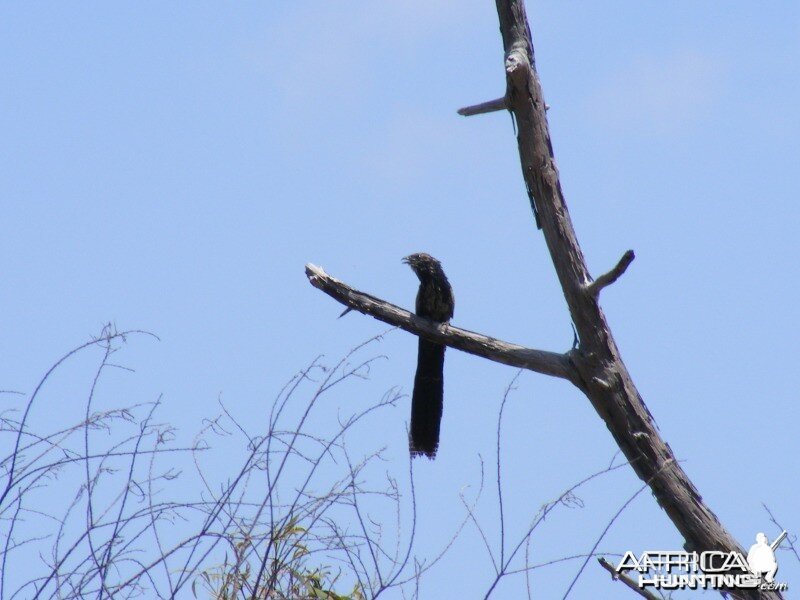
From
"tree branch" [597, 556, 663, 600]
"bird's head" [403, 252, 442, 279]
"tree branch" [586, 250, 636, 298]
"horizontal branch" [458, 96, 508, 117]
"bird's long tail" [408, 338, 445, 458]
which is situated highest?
"bird's head" [403, 252, 442, 279]

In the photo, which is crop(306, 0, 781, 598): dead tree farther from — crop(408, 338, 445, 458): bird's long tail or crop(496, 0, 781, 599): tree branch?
crop(408, 338, 445, 458): bird's long tail

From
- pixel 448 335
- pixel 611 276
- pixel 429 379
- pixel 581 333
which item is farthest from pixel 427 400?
pixel 611 276

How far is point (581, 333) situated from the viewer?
533 centimetres

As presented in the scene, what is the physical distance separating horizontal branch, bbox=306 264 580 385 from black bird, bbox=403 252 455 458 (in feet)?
1.54

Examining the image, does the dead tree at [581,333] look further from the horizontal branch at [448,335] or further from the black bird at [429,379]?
the black bird at [429,379]

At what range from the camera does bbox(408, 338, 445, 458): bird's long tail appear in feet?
20.7

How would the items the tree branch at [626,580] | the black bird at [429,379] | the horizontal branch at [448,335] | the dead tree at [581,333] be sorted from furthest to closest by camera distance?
1. the black bird at [429,379]
2. the horizontal branch at [448,335]
3. the dead tree at [581,333]
4. the tree branch at [626,580]

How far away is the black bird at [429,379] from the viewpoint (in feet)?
20.7

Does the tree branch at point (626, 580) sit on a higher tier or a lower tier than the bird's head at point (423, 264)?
lower

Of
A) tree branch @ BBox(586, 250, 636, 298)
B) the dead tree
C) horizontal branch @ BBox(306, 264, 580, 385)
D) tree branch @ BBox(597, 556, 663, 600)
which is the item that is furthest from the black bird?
tree branch @ BBox(597, 556, 663, 600)

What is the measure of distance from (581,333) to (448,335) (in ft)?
2.55

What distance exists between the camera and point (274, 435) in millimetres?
2982

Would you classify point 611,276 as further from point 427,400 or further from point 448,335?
point 427,400

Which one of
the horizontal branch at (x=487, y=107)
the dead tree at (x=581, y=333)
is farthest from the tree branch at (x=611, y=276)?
the horizontal branch at (x=487, y=107)
